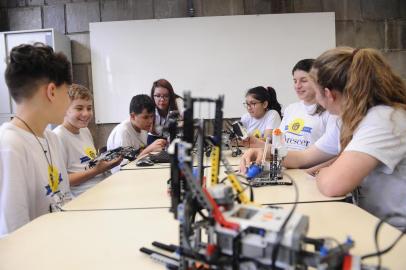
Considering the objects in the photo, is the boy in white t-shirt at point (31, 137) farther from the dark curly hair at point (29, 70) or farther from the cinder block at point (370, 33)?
the cinder block at point (370, 33)

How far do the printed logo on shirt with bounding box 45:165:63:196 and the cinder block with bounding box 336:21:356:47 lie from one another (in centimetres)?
398

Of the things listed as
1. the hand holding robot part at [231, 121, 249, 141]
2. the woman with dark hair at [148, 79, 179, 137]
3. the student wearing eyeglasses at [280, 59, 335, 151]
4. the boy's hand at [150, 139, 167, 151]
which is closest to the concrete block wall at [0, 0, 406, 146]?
the woman with dark hair at [148, 79, 179, 137]

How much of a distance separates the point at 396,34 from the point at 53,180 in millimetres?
4696

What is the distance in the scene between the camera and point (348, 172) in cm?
105

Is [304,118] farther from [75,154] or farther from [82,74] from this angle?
[82,74]

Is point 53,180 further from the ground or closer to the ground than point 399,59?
closer to the ground

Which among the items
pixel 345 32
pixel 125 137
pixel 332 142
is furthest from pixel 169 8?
pixel 332 142

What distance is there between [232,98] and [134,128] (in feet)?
5.84

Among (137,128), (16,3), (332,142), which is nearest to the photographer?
(332,142)

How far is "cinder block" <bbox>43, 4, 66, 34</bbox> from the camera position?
413 centimetres

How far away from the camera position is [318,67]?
126 centimetres

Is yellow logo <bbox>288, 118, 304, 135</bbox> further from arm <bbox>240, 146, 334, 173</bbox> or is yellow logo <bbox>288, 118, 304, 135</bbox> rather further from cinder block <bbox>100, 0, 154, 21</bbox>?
cinder block <bbox>100, 0, 154, 21</bbox>

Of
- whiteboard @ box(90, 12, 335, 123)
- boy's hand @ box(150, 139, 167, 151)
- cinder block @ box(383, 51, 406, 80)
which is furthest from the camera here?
cinder block @ box(383, 51, 406, 80)

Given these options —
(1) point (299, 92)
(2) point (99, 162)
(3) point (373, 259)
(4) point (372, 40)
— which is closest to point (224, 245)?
(3) point (373, 259)
